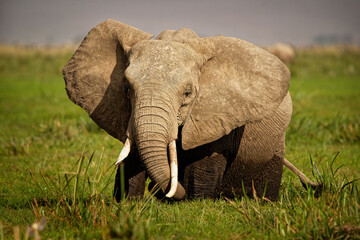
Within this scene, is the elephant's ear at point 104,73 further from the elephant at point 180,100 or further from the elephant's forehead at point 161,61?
the elephant's forehead at point 161,61

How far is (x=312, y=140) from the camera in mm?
8078

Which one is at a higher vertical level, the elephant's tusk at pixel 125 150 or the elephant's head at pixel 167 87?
the elephant's head at pixel 167 87

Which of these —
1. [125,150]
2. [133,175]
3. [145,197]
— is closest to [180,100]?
[125,150]

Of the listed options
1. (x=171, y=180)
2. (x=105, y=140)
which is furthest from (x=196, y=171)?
(x=105, y=140)

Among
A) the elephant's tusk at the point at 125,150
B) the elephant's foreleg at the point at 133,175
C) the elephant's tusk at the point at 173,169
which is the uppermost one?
the elephant's tusk at the point at 125,150

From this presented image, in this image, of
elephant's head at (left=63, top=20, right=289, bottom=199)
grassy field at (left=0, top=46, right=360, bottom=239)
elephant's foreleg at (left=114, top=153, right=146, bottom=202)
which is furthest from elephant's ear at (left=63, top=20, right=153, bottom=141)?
grassy field at (left=0, top=46, right=360, bottom=239)

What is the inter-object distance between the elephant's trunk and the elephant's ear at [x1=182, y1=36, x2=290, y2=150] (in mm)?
433

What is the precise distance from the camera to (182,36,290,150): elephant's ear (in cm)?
427

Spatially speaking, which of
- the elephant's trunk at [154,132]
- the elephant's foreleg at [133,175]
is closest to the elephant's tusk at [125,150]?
the elephant's trunk at [154,132]

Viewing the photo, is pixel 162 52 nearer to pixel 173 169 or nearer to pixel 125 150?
pixel 125 150

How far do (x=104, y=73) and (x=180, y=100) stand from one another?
100 cm

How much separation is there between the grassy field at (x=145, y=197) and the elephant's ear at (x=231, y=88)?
680mm

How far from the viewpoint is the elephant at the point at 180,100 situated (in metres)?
3.88

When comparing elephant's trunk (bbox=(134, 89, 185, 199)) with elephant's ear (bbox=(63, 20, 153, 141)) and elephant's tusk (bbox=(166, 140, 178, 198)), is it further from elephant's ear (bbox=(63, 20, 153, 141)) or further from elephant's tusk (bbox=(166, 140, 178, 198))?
elephant's ear (bbox=(63, 20, 153, 141))
